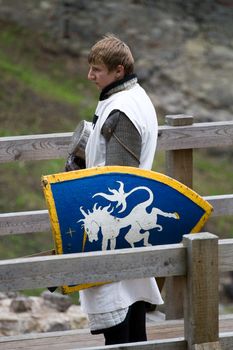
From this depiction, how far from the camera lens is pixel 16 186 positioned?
1227 cm

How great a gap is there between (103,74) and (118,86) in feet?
0.24

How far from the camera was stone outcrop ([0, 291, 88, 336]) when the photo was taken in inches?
280

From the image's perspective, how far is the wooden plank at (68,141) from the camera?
612cm

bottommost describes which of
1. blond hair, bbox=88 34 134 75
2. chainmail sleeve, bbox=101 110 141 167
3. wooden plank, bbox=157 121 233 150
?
chainmail sleeve, bbox=101 110 141 167

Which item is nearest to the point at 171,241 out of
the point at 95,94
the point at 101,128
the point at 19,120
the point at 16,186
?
the point at 101,128

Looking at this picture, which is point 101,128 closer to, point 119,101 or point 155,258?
point 119,101

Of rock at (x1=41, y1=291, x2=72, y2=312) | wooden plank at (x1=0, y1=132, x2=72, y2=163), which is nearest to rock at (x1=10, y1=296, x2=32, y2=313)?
rock at (x1=41, y1=291, x2=72, y2=312)

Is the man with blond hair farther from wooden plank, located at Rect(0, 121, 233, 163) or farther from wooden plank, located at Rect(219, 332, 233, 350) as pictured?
wooden plank, located at Rect(0, 121, 233, 163)

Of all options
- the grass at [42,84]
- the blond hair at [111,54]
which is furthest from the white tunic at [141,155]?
the grass at [42,84]

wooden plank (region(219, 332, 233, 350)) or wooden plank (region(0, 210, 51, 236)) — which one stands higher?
wooden plank (region(0, 210, 51, 236))

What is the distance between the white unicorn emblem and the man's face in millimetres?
441

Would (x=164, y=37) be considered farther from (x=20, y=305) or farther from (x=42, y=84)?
(x=20, y=305)

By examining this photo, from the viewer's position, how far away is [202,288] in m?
4.51

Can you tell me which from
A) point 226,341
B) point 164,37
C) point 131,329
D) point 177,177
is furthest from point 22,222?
point 164,37
